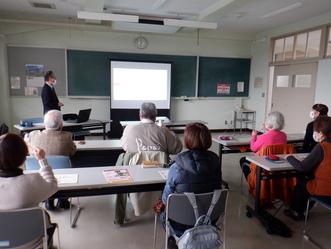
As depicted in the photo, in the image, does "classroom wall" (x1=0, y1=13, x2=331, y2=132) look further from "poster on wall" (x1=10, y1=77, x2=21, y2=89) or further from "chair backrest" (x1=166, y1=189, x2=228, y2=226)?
"chair backrest" (x1=166, y1=189, x2=228, y2=226)

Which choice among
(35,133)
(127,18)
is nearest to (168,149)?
(35,133)

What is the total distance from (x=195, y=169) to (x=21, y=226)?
103 cm

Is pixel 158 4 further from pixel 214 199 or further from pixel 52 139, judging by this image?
pixel 214 199

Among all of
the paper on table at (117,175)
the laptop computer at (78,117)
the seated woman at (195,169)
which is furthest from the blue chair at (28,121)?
the seated woman at (195,169)

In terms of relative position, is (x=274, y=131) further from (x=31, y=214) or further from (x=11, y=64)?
(x=11, y=64)

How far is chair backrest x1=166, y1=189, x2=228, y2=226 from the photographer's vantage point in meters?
1.63

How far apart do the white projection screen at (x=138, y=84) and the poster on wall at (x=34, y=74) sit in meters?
1.71

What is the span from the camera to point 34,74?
639 centimetres

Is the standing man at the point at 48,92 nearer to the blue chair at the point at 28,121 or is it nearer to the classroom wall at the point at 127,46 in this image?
the blue chair at the point at 28,121

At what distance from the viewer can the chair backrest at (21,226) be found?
4.41ft

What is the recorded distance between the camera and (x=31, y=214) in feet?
4.56

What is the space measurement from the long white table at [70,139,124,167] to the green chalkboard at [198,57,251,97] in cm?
489

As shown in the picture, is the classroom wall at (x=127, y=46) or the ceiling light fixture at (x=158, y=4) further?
the classroom wall at (x=127, y=46)

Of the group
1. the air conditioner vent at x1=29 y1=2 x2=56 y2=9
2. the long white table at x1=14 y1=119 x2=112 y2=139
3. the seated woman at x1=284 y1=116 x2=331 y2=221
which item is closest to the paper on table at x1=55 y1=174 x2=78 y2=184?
the seated woman at x1=284 y1=116 x2=331 y2=221
